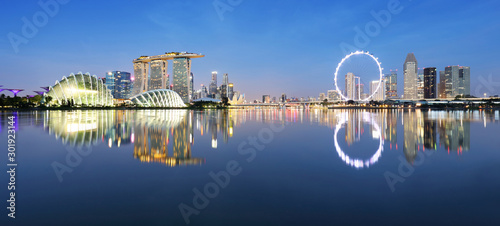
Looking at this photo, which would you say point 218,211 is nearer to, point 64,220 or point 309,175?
point 64,220

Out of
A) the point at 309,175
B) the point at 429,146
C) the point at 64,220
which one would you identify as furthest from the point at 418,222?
the point at 429,146
